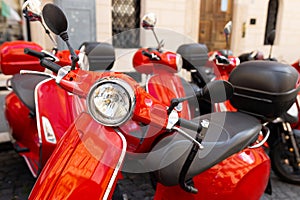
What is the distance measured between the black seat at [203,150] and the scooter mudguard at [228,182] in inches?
5.2

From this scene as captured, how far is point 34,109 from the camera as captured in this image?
218 centimetres

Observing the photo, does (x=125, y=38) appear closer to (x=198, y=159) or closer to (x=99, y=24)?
(x=198, y=159)

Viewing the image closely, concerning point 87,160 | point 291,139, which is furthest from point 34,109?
point 291,139

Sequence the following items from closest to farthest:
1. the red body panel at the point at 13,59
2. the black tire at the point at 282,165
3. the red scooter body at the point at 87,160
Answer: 1. the red scooter body at the point at 87,160
2. the red body panel at the point at 13,59
3. the black tire at the point at 282,165

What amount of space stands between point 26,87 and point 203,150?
5.31 feet

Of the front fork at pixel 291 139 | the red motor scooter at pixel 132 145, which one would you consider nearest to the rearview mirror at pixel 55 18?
the red motor scooter at pixel 132 145

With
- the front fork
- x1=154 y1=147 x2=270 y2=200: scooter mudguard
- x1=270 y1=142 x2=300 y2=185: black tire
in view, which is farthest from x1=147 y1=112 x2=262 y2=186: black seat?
x1=270 y1=142 x2=300 y2=185: black tire

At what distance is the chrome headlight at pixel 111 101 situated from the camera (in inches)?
37.3

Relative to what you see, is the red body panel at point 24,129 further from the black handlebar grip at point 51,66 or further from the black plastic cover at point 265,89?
the black plastic cover at point 265,89

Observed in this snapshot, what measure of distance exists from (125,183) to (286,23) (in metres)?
7.27

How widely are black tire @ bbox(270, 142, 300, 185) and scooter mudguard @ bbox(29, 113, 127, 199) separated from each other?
214 cm

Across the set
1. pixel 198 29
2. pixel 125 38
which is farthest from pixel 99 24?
pixel 125 38

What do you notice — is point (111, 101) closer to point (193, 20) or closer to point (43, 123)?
point (43, 123)

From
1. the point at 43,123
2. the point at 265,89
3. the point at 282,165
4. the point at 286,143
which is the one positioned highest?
the point at 265,89
